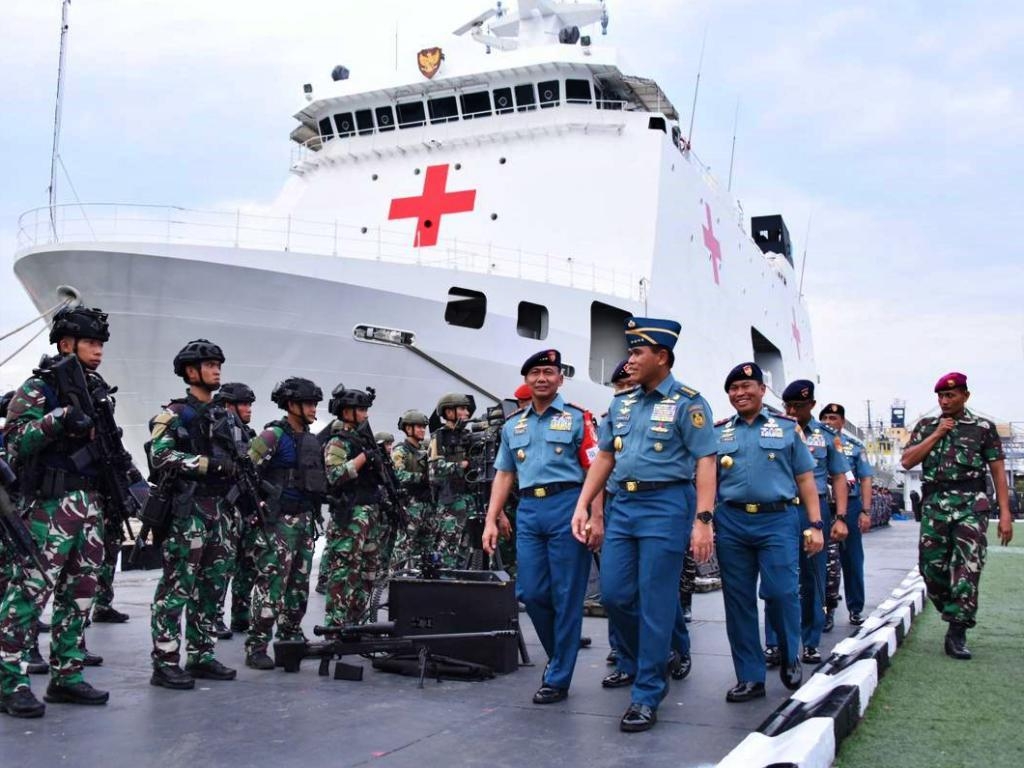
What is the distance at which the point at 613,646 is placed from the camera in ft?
14.4

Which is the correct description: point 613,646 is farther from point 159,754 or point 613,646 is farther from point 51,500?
point 51,500

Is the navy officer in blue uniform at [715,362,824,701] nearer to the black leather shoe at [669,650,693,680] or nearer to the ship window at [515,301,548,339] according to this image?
the black leather shoe at [669,650,693,680]

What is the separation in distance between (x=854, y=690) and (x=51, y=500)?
2934 mm

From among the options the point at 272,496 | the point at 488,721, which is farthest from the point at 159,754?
the point at 272,496

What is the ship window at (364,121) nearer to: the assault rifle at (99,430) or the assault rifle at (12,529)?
the assault rifle at (99,430)

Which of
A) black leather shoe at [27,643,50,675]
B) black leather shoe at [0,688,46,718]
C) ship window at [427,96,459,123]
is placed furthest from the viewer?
ship window at [427,96,459,123]

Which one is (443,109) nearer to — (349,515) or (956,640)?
(349,515)

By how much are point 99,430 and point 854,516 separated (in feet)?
15.4

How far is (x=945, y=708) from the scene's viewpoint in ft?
11.3

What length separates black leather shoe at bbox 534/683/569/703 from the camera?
370 cm

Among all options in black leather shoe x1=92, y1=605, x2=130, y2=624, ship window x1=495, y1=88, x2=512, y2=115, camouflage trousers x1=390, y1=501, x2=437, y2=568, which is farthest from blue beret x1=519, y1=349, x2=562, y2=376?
ship window x1=495, y1=88, x2=512, y2=115

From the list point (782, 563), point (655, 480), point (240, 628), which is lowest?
point (240, 628)

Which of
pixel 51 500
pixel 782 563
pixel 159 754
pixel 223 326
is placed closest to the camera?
pixel 159 754

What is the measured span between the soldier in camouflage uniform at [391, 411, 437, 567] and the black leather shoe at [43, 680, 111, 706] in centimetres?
303
